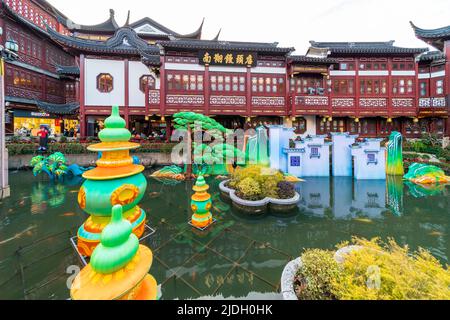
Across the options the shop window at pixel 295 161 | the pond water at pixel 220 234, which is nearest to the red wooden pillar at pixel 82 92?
the pond water at pixel 220 234

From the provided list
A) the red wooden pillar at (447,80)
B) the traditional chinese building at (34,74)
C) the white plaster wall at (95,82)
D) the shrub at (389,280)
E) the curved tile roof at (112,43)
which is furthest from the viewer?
the traditional chinese building at (34,74)

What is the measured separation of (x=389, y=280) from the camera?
8.16 feet

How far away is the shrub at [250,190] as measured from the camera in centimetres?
738

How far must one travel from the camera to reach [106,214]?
418 cm

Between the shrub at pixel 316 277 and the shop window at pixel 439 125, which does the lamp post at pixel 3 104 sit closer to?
the shrub at pixel 316 277

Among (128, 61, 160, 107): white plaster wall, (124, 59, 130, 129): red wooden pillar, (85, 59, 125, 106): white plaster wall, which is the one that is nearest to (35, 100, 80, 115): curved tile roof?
(85, 59, 125, 106): white plaster wall

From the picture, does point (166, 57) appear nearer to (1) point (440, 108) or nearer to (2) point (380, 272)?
(2) point (380, 272)

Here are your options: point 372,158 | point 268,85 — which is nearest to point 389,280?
point 372,158

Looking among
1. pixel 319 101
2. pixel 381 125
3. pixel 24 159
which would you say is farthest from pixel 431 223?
pixel 24 159

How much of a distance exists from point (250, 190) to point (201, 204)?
7.44 feet

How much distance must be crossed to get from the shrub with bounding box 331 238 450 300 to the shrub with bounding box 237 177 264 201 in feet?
14.7

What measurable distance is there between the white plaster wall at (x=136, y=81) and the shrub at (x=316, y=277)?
1841cm

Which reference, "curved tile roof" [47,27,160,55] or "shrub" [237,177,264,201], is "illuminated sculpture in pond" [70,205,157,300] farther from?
"curved tile roof" [47,27,160,55]

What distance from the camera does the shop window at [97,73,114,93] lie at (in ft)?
56.5
